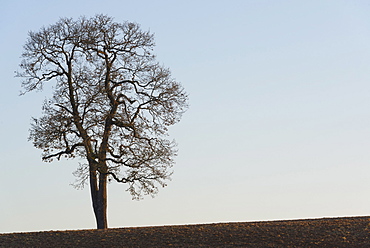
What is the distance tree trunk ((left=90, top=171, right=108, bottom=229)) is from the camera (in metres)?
24.8

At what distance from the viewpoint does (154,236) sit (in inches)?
785

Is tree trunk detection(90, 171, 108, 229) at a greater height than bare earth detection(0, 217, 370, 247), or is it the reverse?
tree trunk detection(90, 171, 108, 229)

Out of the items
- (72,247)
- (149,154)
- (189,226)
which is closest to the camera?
(72,247)

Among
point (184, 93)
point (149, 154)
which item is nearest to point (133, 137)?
point (149, 154)

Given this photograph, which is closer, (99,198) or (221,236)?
(221,236)

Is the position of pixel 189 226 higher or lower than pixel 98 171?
lower

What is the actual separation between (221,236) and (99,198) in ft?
24.4

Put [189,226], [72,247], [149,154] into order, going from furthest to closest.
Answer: [149,154], [189,226], [72,247]

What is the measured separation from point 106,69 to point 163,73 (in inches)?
105

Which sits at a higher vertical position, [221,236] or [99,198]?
[99,198]

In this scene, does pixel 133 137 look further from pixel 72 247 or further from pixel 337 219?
pixel 337 219

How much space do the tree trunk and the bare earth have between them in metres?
3.20

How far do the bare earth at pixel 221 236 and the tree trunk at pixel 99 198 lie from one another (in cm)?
320

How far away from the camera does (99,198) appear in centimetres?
2491
